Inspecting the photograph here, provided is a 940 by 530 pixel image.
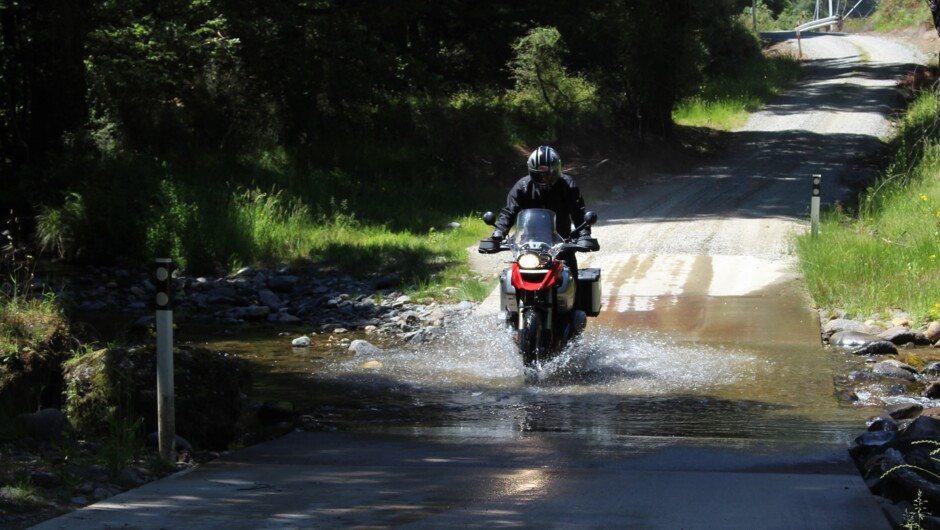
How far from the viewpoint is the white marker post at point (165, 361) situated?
6758 millimetres

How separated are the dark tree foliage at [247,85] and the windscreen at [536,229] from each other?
11549 millimetres

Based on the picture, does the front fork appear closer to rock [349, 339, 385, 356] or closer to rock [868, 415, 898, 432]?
rock [349, 339, 385, 356]

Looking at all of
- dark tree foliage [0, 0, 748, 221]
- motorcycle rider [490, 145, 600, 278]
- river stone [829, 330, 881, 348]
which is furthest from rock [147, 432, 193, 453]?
dark tree foliage [0, 0, 748, 221]

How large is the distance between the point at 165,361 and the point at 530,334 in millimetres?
3985

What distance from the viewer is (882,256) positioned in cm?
A: 1427

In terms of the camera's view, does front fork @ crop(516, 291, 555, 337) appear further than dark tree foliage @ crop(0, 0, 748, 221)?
No

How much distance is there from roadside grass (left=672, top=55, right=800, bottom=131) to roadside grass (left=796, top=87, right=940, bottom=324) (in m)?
16.0

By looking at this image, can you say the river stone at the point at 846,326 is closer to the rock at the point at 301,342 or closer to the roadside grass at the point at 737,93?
the rock at the point at 301,342

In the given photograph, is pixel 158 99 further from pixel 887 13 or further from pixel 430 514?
pixel 887 13

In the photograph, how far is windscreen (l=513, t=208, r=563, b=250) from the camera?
33.4ft

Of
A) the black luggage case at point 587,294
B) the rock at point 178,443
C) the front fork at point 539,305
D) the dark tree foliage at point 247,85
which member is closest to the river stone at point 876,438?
the front fork at point 539,305

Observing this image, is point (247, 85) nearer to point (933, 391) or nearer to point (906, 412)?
point (933, 391)

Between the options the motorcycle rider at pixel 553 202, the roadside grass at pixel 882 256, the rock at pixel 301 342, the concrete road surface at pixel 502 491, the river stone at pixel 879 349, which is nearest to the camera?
the concrete road surface at pixel 502 491

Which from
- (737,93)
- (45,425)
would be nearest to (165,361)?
(45,425)
